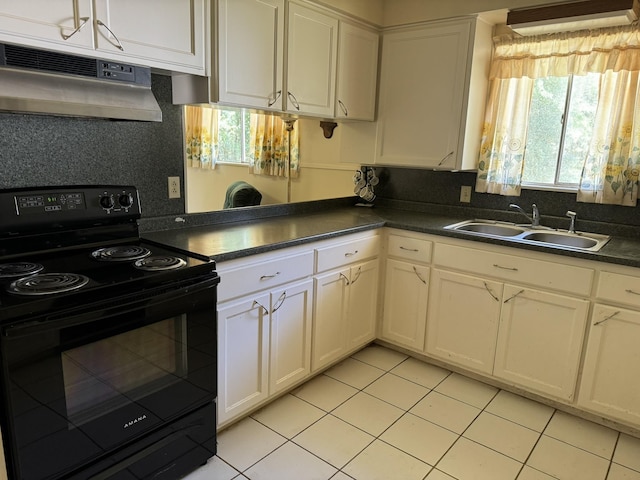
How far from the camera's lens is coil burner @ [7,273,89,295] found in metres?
1.36

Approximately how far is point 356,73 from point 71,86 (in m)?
1.78

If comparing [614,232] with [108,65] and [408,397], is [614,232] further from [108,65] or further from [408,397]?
[108,65]

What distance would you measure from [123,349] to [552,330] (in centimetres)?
204

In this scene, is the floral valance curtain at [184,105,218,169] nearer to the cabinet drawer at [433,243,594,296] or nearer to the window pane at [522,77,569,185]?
the cabinet drawer at [433,243,594,296]

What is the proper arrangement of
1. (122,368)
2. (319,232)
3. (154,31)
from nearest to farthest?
(122,368)
(154,31)
(319,232)

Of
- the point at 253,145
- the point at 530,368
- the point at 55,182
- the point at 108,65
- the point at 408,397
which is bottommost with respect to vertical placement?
the point at 408,397

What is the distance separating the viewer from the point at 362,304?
2.83 m

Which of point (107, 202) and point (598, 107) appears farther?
point (598, 107)

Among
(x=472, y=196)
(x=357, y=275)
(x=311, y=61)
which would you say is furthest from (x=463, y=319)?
(x=311, y=61)

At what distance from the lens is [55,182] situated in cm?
187

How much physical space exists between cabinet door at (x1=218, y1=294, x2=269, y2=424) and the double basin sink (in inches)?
50.0

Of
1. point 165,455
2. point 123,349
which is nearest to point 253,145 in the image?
point 123,349

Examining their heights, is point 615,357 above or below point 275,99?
below

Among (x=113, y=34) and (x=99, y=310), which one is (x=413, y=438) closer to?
(x=99, y=310)
